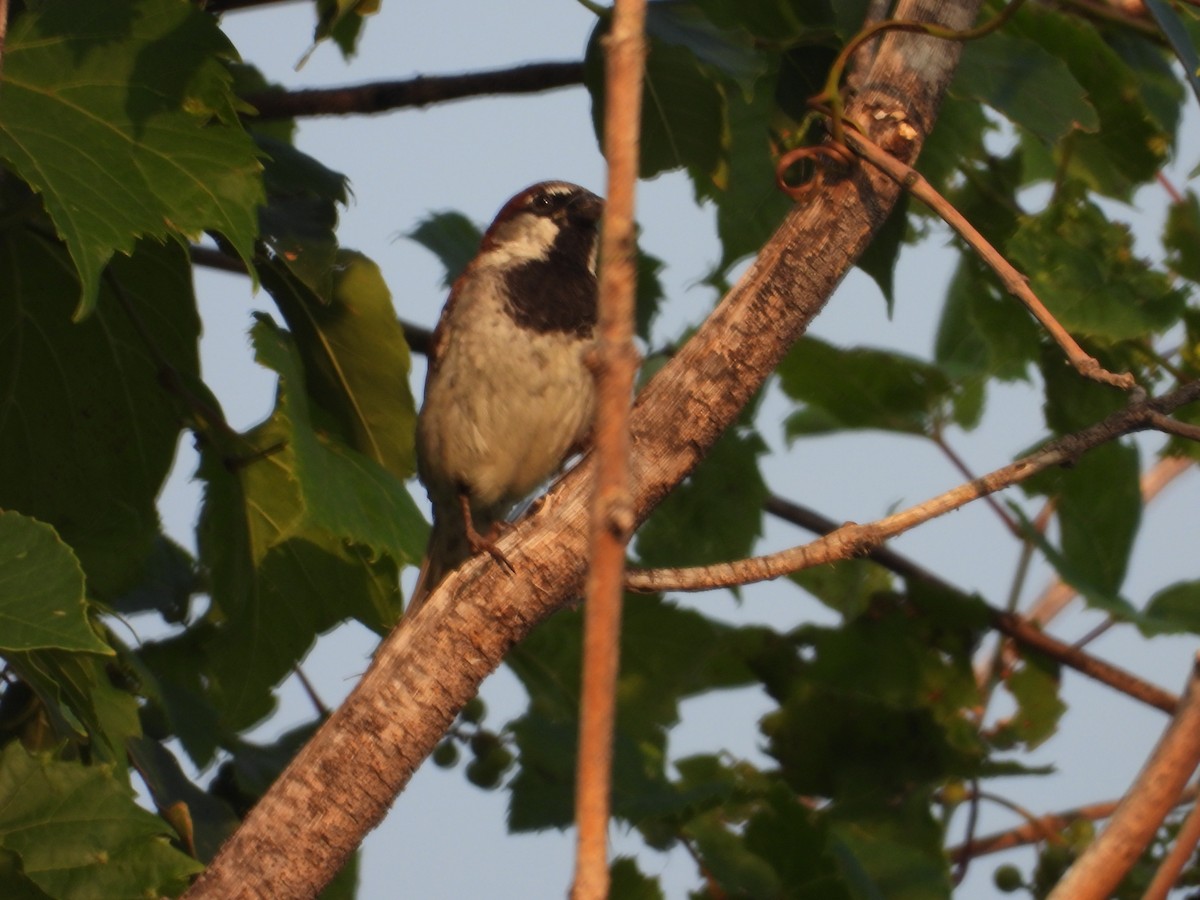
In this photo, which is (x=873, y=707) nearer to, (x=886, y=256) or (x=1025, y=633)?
(x=1025, y=633)

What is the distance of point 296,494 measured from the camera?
2504 millimetres

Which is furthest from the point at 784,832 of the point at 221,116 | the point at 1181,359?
the point at 221,116

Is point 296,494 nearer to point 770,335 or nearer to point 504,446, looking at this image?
point 504,446

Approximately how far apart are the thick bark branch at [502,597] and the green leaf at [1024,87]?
60 cm

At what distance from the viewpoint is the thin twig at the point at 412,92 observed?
267 centimetres

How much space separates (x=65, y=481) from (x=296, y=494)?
38cm

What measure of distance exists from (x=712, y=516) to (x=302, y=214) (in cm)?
127

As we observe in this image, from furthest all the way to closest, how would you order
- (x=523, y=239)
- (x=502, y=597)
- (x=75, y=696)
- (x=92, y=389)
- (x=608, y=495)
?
1. (x=523, y=239)
2. (x=92, y=389)
3. (x=75, y=696)
4. (x=502, y=597)
5. (x=608, y=495)

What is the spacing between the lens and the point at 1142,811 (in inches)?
49.7

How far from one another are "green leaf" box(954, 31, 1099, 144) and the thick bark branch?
60 centimetres

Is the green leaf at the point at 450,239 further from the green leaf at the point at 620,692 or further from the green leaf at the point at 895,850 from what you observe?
the green leaf at the point at 895,850

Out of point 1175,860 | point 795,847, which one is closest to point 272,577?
point 795,847

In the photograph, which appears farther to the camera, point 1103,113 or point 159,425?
point 1103,113

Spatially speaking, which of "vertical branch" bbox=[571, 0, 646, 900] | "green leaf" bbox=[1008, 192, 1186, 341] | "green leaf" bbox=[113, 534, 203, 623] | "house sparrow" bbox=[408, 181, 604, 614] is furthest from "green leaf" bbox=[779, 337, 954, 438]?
"vertical branch" bbox=[571, 0, 646, 900]
